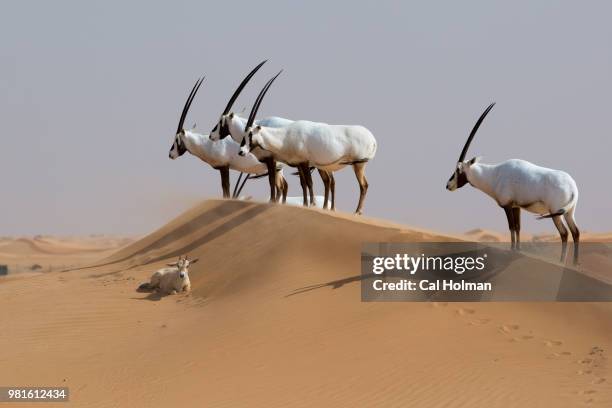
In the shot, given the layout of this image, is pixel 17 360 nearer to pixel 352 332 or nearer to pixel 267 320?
pixel 267 320

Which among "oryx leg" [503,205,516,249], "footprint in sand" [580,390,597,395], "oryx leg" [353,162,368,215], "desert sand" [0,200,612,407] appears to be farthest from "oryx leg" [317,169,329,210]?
"footprint in sand" [580,390,597,395]

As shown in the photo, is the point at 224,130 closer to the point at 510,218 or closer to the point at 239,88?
the point at 239,88

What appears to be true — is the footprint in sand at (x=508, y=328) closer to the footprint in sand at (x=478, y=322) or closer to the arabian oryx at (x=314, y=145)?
the footprint in sand at (x=478, y=322)

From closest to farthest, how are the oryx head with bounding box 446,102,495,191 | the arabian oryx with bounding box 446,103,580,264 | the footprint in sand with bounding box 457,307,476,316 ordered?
1. the footprint in sand with bounding box 457,307,476,316
2. the arabian oryx with bounding box 446,103,580,264
3. the oryx head with bounding box 446,102,495,191

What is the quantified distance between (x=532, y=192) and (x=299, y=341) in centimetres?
504

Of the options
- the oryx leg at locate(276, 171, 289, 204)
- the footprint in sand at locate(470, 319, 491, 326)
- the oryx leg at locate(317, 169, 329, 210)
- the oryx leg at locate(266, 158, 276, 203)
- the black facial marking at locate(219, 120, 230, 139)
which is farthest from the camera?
the oryx leg at locate(276, 171, 289, 204)

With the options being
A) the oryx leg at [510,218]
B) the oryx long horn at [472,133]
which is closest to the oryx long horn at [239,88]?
the oryx long horn at [472,133]

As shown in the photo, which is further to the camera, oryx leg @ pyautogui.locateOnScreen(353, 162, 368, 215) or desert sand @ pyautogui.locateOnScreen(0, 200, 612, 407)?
oryx leg @ pyautogui.locateOnScreen(353, 162, 368, 215)

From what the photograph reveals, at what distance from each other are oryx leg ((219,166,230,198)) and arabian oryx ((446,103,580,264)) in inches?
352

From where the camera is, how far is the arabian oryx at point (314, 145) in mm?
18344

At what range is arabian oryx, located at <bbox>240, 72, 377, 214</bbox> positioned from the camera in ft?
60.2

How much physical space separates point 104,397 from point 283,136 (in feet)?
28.5

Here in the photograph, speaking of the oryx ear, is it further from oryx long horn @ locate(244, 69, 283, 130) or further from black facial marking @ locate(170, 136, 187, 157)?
black facial marking @ locate(170, 136, 187, 157)

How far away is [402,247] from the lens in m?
14.7
